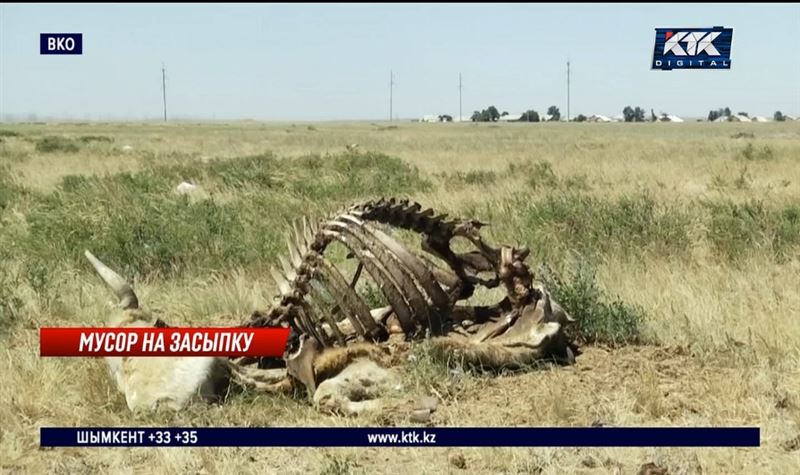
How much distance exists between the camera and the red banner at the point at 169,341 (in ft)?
15.9

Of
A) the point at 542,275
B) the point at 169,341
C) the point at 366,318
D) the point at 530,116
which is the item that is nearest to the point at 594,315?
the point at 542,275

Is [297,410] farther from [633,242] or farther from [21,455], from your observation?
[633,242]

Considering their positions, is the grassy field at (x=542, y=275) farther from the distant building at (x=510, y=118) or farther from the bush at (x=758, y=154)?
the distant building at (x=510, y=118)

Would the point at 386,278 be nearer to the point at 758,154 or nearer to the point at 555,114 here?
the point at 758,154

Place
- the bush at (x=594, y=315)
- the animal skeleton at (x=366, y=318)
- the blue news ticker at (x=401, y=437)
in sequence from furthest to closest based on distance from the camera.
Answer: the bush at (x=594, y=315), the animal skeleton at (x=366, y=318), the blue news ticker at (x=401, y=437)

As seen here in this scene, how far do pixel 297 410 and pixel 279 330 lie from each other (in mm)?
482

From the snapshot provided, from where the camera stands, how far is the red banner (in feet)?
15.9

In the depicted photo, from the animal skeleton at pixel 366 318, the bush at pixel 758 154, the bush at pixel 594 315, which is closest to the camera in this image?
the animal skeleton at pixel 366 318

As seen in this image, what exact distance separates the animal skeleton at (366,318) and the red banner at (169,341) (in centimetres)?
7

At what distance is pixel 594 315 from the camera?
19.3ft

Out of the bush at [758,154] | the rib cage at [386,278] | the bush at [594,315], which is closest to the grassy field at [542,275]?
the bush at [594,315]

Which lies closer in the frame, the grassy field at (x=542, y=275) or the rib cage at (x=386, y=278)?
the grassy field at (x=542, y=275)

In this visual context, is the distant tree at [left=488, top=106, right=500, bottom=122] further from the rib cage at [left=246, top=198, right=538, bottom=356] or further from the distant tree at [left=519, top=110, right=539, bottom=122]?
the rib cage at [left=246, top=198, right=538, bottom=356]

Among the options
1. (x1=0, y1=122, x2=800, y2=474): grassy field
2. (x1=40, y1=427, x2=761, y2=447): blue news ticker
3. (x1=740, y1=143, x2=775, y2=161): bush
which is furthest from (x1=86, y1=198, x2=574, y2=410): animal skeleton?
(x1=740, y1=143, x2=775, y2=161): bush
